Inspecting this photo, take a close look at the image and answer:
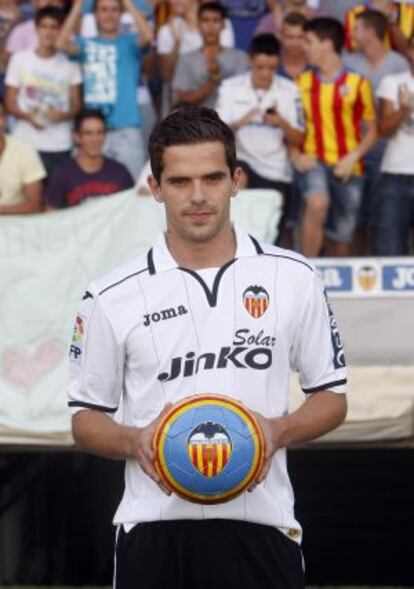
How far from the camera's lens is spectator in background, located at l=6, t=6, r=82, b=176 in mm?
9820

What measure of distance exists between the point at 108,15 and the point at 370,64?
5.48 ft

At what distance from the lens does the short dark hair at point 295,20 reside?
9.84 meters

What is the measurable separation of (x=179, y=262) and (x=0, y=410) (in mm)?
4492

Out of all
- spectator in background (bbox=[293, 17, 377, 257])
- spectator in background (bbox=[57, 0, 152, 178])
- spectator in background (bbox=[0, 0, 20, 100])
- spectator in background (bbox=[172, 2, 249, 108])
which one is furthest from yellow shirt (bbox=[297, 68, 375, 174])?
spectator in background (bbox=[0, 0, 20, 100])

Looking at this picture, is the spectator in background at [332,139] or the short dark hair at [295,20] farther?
the short dark hair at [295,20]

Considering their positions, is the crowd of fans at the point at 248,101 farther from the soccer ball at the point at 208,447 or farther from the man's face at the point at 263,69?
the soccer ball at the point at 208,447

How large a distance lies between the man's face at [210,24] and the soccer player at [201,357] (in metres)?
6.27

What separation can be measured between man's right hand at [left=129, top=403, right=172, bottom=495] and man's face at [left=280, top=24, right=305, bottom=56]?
645 cm

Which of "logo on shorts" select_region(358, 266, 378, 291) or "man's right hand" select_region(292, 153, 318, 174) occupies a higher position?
"man's right hand" select_region(292, 153, 318, 174)

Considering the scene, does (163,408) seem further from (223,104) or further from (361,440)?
(223,104)

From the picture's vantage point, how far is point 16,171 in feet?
30.9

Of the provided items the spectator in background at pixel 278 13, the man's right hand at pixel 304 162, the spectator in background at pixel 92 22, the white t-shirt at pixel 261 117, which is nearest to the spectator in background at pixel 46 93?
the spectator in background at pixel 92 22

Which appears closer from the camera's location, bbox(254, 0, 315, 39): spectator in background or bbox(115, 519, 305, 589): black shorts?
bbox(115, 519, 305, 589): black shorts

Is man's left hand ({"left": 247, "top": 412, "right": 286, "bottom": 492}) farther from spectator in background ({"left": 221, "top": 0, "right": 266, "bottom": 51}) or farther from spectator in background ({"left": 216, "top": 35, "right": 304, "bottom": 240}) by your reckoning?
spectator in background ({"left": 221, "top": 0, "right": 266, "bottom": 51})
